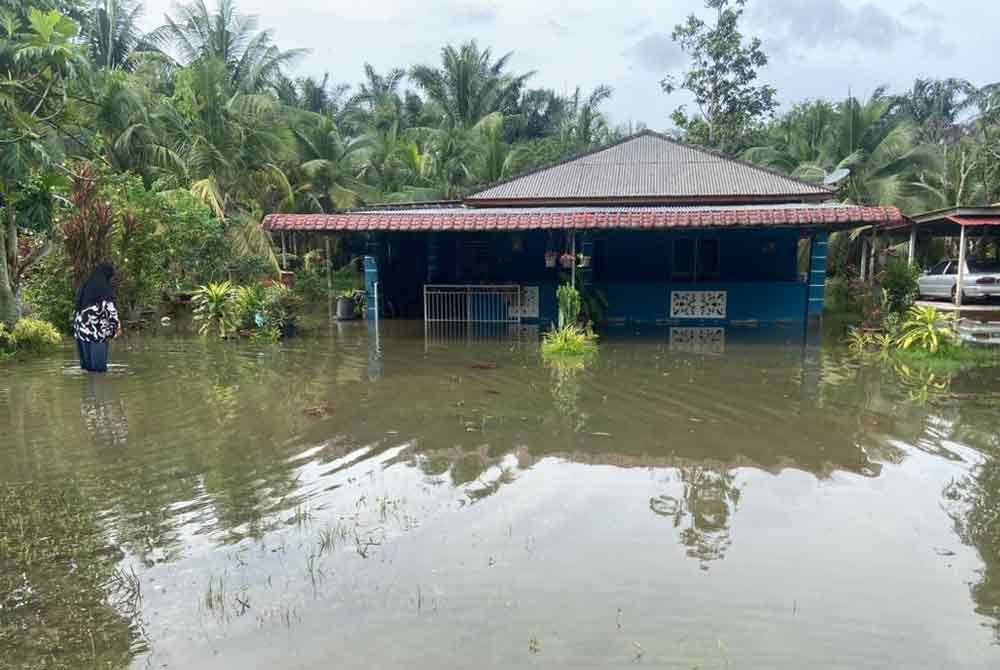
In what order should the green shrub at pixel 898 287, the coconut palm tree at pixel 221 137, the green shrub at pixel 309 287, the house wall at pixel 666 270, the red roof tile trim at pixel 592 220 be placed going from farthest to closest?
the coconut palm tree at pixel 221 137 < the green shrub at pixel 309 287 < the house wall at pixel 666 270 < the green shrub at pixel 898 287 < the red roof tile trim at pixel 592 220

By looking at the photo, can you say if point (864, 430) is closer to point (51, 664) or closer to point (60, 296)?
point (51, 664)

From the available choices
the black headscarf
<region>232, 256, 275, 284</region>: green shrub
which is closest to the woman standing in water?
the black headscarf

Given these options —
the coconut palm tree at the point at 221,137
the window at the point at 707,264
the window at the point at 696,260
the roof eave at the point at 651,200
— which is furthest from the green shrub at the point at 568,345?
the coconut palm tree at the point at 221,137

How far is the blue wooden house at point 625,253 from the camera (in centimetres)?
1448

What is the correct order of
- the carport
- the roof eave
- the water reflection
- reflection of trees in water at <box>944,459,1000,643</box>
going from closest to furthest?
reflection of trees in water at <box>944,459,1000,643</box> < the water reflection < the carport < the roof eave

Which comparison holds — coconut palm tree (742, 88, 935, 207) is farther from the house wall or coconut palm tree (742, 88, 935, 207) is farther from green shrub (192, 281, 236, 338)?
green shrub (192, 281, 236, 338)

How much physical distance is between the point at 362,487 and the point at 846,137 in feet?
76.0

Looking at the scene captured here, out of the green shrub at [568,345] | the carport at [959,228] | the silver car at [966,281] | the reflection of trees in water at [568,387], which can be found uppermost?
the carport at [959,228]

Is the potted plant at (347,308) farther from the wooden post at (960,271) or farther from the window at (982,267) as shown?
the window at (982,267)

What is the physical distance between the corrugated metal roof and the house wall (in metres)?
0.91

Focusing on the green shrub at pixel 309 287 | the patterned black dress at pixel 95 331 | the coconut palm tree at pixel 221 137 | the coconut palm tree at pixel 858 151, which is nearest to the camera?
the patterned black dress at pixel 95 331

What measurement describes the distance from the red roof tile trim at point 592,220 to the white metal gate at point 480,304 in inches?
82.9

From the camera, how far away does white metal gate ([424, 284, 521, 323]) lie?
15.4m

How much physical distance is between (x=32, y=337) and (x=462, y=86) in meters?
21.2
